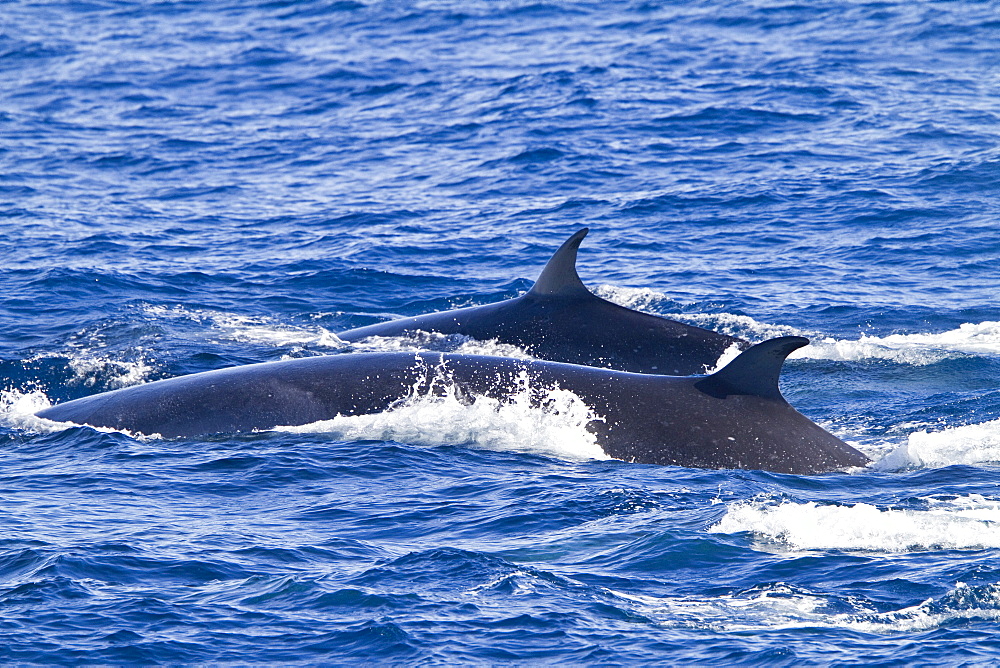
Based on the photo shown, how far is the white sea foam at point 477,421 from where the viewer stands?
39.6 feet

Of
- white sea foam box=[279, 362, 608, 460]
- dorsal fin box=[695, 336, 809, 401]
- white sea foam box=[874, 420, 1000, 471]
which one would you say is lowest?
white sea foam box=[874, 420, 1000, 471]

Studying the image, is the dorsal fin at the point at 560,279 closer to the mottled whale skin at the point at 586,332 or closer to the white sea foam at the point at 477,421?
the mottled whale skin at the point at 586,332

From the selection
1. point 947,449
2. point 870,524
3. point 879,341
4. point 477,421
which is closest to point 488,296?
point 879,341

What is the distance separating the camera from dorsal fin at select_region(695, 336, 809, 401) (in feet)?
37.0

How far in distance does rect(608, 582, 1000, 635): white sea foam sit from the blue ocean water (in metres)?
0.03

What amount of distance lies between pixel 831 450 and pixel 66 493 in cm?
642

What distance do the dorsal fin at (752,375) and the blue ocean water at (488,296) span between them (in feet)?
2.59

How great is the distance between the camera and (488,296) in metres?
20.3

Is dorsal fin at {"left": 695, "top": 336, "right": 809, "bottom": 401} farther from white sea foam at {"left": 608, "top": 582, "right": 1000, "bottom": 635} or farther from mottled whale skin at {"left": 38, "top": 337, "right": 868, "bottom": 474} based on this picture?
white sea foam at {"left": 608, "top": 582, "right": 1000, "bottom": 635}

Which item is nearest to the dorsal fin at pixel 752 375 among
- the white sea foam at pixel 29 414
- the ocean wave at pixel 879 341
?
the ocean wave at pixel 879 341

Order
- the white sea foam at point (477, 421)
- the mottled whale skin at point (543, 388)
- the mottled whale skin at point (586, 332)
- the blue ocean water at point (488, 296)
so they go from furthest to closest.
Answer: the mottled whale skin at point (586, 332) → the white sea foam at point (477, 421) → the mottled whale skin at point (543, 388) → the blue ocean water at point (488, 296)

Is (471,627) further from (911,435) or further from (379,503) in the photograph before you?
(911,435)

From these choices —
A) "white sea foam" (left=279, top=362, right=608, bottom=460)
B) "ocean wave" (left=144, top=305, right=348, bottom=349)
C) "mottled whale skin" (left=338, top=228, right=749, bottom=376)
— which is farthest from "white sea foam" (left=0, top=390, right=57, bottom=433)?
"mottled whale skin" (left=338, top=228, right=749, bottom=376)

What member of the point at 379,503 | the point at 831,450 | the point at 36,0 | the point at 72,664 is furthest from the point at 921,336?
the point at 36,0
